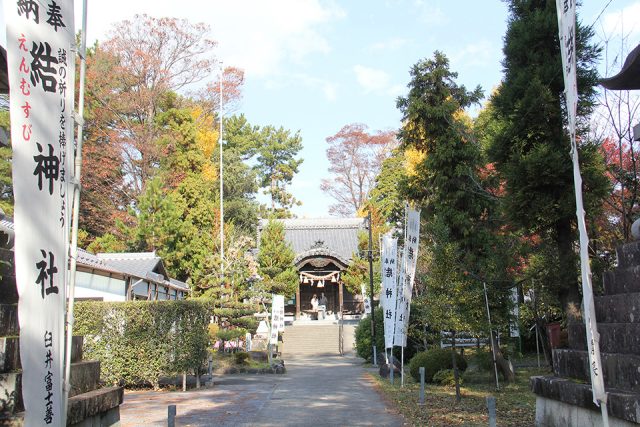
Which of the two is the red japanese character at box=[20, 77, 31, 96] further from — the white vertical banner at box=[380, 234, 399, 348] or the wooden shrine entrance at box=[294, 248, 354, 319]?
the wooden shrine entrance at box=[294, 248, 354, 319]

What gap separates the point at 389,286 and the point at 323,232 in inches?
1133

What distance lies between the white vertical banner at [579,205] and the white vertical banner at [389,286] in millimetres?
11233

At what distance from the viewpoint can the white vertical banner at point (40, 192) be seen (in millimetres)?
4156

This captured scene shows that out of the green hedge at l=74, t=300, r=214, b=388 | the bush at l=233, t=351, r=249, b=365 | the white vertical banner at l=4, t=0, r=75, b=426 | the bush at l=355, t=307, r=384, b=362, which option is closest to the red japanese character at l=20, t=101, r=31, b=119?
the white vertical banner at l=4, t=0, r=75, b=426

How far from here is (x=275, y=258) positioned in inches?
1427

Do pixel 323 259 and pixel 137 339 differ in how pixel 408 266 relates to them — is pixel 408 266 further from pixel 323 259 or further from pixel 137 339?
pixel 323 259

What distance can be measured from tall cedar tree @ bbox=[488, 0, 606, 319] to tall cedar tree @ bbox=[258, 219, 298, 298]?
2547 cm

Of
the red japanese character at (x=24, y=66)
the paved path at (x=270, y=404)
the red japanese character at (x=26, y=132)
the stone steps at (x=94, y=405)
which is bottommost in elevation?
the paved path at (x=270, y=404)

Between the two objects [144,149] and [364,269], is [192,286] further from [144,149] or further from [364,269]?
[364,269]

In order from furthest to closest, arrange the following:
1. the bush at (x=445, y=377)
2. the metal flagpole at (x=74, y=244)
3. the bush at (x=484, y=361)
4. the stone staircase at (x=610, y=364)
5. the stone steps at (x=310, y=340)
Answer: the stone steps at (x=310, y=340)
the bush at (x=484, y=361)
the bush at (x=445, y=377)
the stone staircase at (x=610, y=364)
the metal flagpole at (x=74, y=244)

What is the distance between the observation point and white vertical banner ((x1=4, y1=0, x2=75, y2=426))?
13.6ft

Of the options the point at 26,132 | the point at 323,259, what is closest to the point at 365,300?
the point at 323,259

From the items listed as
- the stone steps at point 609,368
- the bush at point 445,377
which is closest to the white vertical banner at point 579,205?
the stone steps at point 609,368

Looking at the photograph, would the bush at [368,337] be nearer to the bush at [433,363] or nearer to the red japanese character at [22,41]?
the bush at [433,363]
